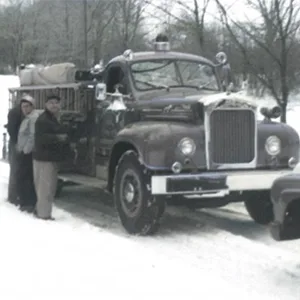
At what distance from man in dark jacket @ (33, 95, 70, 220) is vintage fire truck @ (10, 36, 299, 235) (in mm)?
701

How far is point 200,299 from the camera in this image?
16.4ft

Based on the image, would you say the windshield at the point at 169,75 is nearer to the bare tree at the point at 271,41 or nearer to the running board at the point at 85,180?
the running board at the point at 85,180

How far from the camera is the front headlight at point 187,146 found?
732 cm

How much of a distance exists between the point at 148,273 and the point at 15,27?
157 feet

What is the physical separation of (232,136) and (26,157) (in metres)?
3.15

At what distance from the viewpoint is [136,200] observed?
771 centimetres

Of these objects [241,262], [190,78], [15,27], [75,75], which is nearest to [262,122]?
[190,78]

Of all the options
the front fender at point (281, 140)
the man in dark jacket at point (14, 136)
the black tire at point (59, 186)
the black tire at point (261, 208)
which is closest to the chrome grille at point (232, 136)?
the front fender at point (281, 140)

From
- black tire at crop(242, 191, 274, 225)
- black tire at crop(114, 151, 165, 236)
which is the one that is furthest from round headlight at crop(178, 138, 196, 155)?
black tire at crop(242, 191, 274, 225)

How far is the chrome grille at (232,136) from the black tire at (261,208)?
0.83 metres

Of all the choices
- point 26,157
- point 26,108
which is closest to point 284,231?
point 26,157

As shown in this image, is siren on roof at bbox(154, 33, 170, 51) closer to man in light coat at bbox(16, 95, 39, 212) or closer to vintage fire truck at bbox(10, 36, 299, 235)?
vintage fire truck at bbox(10, 36, 299, 235)

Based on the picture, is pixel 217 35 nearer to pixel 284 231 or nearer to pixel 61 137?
pixel 61 137

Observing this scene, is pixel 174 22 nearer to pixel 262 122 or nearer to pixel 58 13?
pixel 262 122
